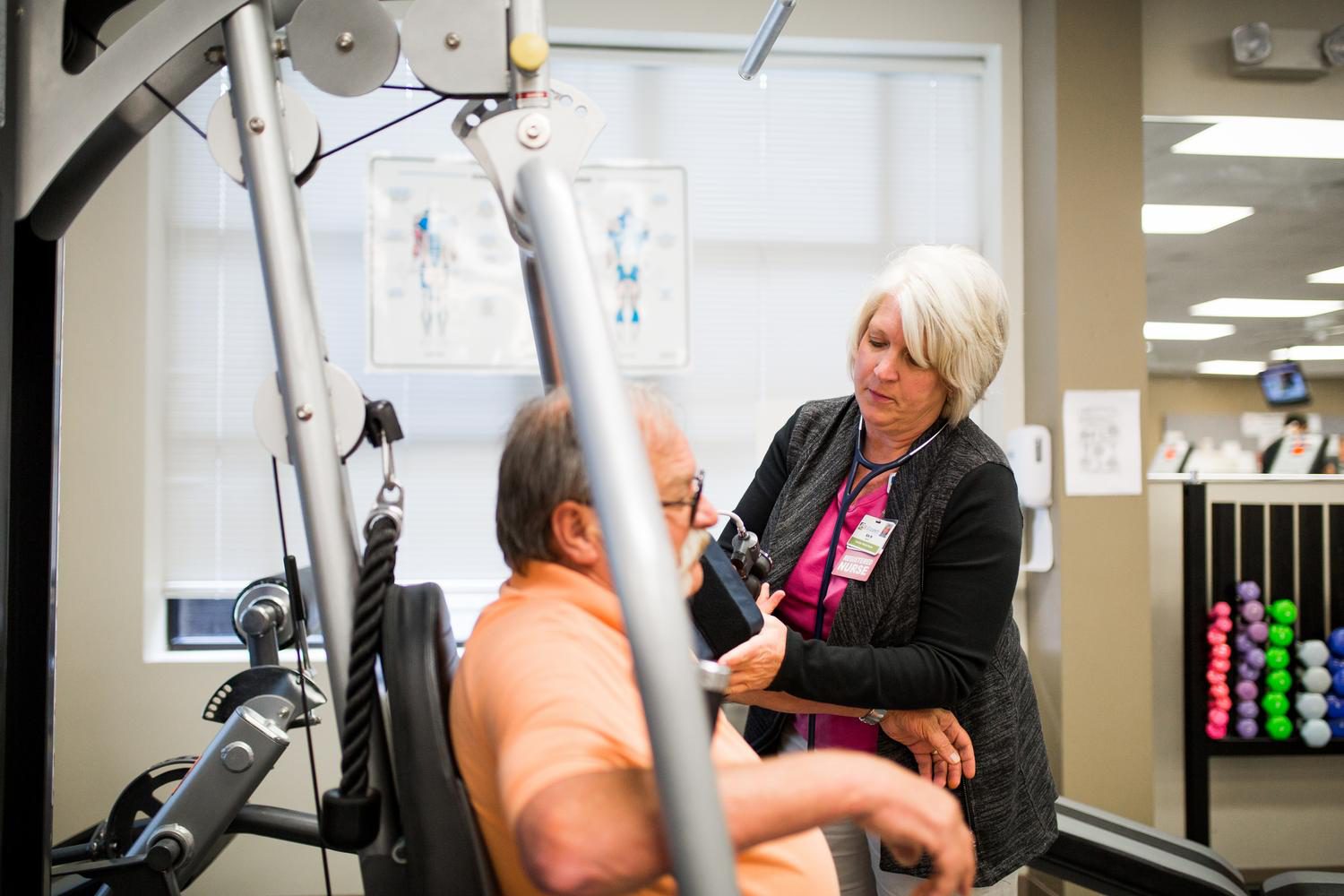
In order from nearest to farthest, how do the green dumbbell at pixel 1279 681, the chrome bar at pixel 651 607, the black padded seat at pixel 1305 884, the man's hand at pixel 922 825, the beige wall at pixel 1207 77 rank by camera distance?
the chrome bar at pixel 651 607
the man's hand at pixel 922 825
the black padded seat at pixel 1305 884
the green dumbbell at pixel 1279 681
the beige wall at pixel 1207 77

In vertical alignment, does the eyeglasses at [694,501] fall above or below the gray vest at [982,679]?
above

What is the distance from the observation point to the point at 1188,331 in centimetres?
319

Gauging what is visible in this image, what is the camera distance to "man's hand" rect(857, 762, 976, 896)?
0.73 meters

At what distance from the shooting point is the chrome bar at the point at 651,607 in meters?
0.60

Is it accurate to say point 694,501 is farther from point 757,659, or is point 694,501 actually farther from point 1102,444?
point 1102,444

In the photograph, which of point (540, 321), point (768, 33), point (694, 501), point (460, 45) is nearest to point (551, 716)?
point (694, 501)

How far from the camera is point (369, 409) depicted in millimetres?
894

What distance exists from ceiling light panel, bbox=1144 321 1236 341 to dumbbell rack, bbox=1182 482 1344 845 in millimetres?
564

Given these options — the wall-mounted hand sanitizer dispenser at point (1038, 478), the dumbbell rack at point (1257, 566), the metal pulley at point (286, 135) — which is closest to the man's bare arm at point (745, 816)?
the metal pulley at point (286, 135)

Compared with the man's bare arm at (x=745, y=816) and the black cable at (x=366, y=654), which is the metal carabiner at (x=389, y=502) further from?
the man's bare arm at (x=745, y=816)

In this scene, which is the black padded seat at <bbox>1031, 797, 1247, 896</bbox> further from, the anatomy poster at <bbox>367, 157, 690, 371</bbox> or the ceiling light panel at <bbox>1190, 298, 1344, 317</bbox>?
the ceiling light panel at <bbox>1190, 298, 1344, 317</bbox>

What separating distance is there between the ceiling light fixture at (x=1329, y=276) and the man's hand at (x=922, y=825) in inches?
130

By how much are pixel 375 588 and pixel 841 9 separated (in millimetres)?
2719

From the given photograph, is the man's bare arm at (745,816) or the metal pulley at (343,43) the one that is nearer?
the man's bare arm at (745,816)
